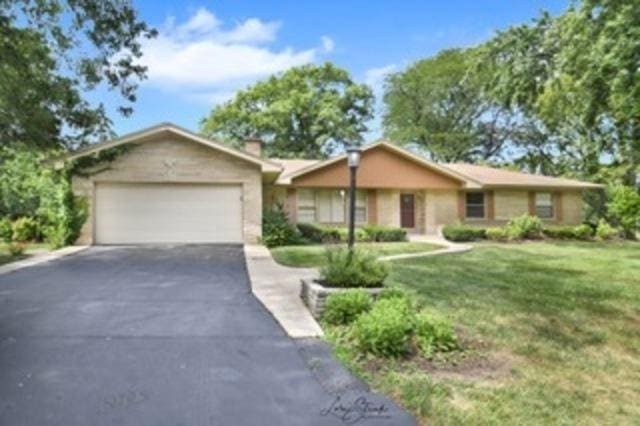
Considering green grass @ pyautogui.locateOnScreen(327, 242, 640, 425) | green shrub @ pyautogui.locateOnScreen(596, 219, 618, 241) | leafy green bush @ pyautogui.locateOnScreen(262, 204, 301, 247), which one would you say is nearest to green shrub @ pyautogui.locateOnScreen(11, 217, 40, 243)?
leafy green bush @ pyautogui.locateOnScreen(262, 204, 301, 247)

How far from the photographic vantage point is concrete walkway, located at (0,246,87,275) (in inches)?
500

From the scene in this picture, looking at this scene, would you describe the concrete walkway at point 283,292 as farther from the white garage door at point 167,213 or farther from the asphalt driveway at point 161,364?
the white garage door at point 167,213

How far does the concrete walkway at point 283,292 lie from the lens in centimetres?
736

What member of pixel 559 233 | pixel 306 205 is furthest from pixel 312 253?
pixel 559 233

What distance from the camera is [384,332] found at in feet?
20.5

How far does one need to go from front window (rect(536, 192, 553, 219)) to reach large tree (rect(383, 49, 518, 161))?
15.3m

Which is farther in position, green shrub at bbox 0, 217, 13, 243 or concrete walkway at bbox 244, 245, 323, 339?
green shrub at bbox 0, 217, 13, 243

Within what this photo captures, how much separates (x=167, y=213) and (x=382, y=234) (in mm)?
8219

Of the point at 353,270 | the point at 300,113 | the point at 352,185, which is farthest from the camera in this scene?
the point at 300,113

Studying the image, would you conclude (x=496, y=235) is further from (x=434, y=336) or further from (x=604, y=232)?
(x=434, y=336)

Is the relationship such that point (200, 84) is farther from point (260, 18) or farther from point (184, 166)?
point (260, 18)

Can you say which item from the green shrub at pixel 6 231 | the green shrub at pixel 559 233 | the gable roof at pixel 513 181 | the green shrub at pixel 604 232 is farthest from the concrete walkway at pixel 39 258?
the green shrub at pixel 604 232

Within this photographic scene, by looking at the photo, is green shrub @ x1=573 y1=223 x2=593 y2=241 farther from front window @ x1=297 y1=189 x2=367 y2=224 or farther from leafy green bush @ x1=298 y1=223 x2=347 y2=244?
leafy green bush @ x1=298 y1=223 x2=347 y2=244

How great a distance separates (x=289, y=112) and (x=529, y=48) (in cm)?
3042
